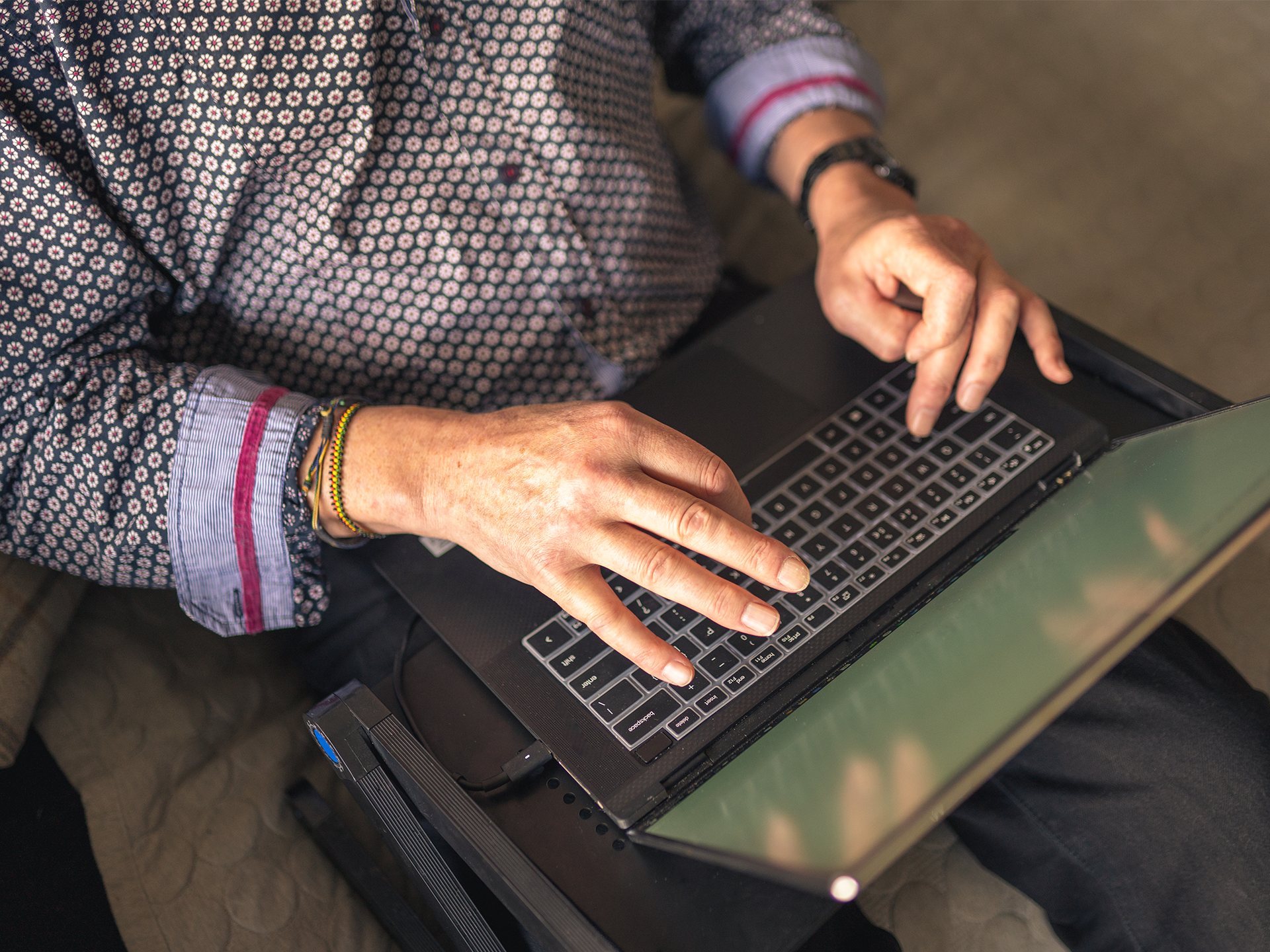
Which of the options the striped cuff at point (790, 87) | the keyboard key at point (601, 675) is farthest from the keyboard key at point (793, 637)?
the striped cuff at point (790, 87)

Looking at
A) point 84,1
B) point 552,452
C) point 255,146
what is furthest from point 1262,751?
point 84,1

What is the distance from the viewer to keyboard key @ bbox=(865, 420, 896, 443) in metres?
0.70

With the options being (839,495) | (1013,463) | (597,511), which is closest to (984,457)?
(1013,463)

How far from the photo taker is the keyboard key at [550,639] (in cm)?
59

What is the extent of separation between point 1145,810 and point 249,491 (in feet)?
2.43

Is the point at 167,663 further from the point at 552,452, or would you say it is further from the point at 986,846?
the point at 986,846

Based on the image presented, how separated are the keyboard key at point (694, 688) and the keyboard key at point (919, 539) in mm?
188

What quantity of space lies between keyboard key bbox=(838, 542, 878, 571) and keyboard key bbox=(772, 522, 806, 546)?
1.4 inches

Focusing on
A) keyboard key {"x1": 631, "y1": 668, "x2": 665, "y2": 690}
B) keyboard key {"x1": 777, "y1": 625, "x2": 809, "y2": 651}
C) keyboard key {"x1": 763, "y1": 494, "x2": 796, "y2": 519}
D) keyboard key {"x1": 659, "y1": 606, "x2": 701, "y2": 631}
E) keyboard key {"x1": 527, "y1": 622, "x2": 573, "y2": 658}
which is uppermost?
keyboard key {"x1": 763, "y1": 494, "x2": 796, "y2": 519}

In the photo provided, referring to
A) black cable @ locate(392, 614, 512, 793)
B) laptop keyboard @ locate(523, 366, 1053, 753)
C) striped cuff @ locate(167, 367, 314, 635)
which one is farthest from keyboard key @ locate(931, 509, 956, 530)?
striped cuff @ locate(167, 367, 314, 635)

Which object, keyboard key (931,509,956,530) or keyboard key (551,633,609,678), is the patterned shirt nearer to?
keyboard key (551,633,609,678)

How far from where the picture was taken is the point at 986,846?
72cm

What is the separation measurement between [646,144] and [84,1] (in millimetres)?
514

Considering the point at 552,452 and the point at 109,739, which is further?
the point at 109,739
